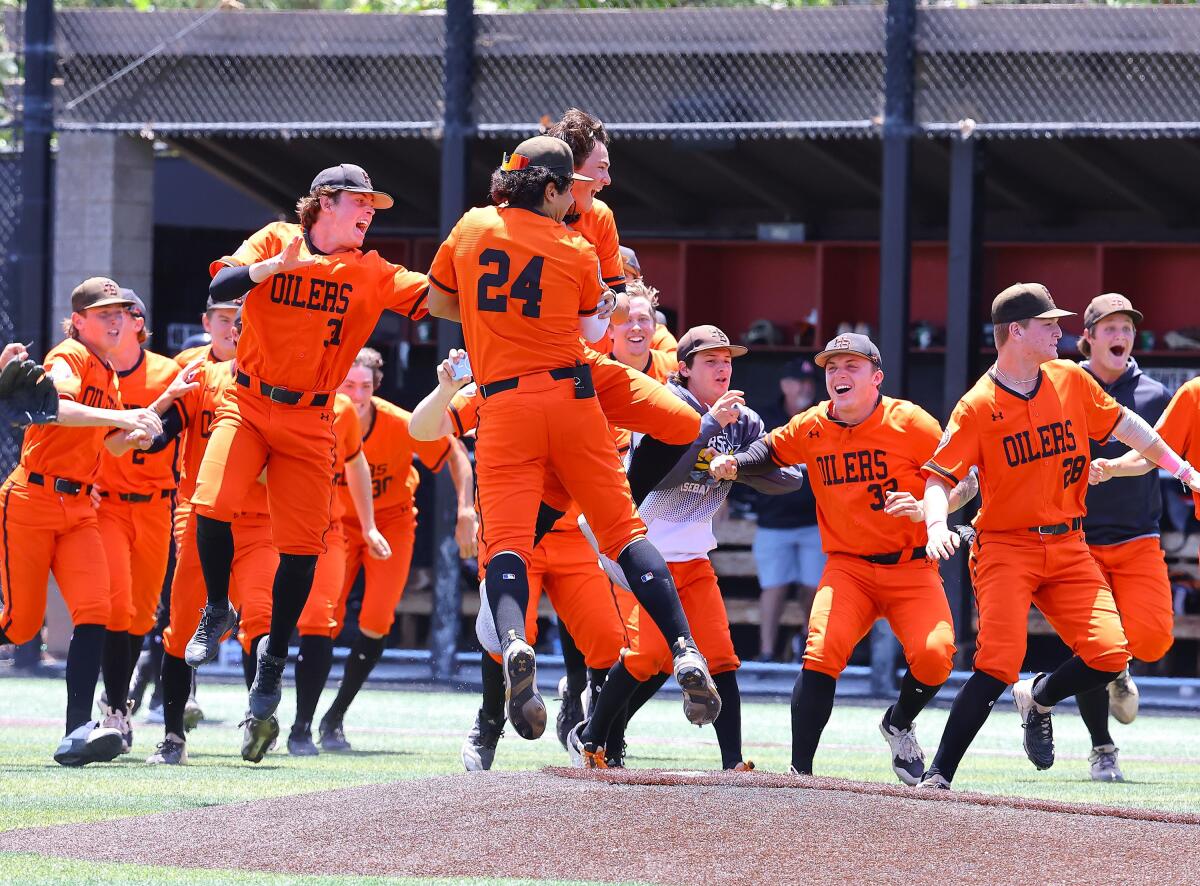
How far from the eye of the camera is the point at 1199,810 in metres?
7.50

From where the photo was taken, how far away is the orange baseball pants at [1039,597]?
7.82 meters

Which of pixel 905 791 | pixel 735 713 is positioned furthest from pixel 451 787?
pixel 735 713

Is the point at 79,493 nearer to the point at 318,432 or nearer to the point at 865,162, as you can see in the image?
the point at 318,432

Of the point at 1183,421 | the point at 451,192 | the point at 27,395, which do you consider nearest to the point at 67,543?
the point at 27,395

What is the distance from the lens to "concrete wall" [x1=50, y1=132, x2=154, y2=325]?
14531 mm

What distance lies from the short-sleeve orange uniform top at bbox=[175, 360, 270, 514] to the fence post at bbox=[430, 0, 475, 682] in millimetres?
4179

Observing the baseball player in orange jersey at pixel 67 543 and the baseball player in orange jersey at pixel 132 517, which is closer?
the baseball player in orange jersey at pixel 67 543

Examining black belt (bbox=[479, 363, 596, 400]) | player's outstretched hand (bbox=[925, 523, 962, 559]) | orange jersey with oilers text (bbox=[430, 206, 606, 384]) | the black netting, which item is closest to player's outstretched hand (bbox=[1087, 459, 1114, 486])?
player's outstretched hand (bbox=[925, 523, 962, 559])

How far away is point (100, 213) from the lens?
1459 cm

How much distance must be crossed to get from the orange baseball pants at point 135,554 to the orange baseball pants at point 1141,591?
454cm

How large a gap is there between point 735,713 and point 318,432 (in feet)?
6.93

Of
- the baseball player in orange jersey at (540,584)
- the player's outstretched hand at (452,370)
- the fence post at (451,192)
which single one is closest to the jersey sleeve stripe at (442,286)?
the player's outstretched hand at (452,370)

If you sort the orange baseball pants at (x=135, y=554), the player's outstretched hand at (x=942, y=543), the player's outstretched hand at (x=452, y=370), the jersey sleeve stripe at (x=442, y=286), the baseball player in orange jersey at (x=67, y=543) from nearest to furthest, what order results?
the jersey sleeve stripe at (x=442, y=286)
the player's outstretched hand at (x=942, y=543)
the player's outstretched hand at (x=452, y=370)
the baseball player in orange jersey at (x=67, y=543)
the orange baseball pants at (x=135, y=554)

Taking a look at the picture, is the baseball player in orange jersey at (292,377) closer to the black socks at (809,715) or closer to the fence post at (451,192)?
the black socks at (809,715)
